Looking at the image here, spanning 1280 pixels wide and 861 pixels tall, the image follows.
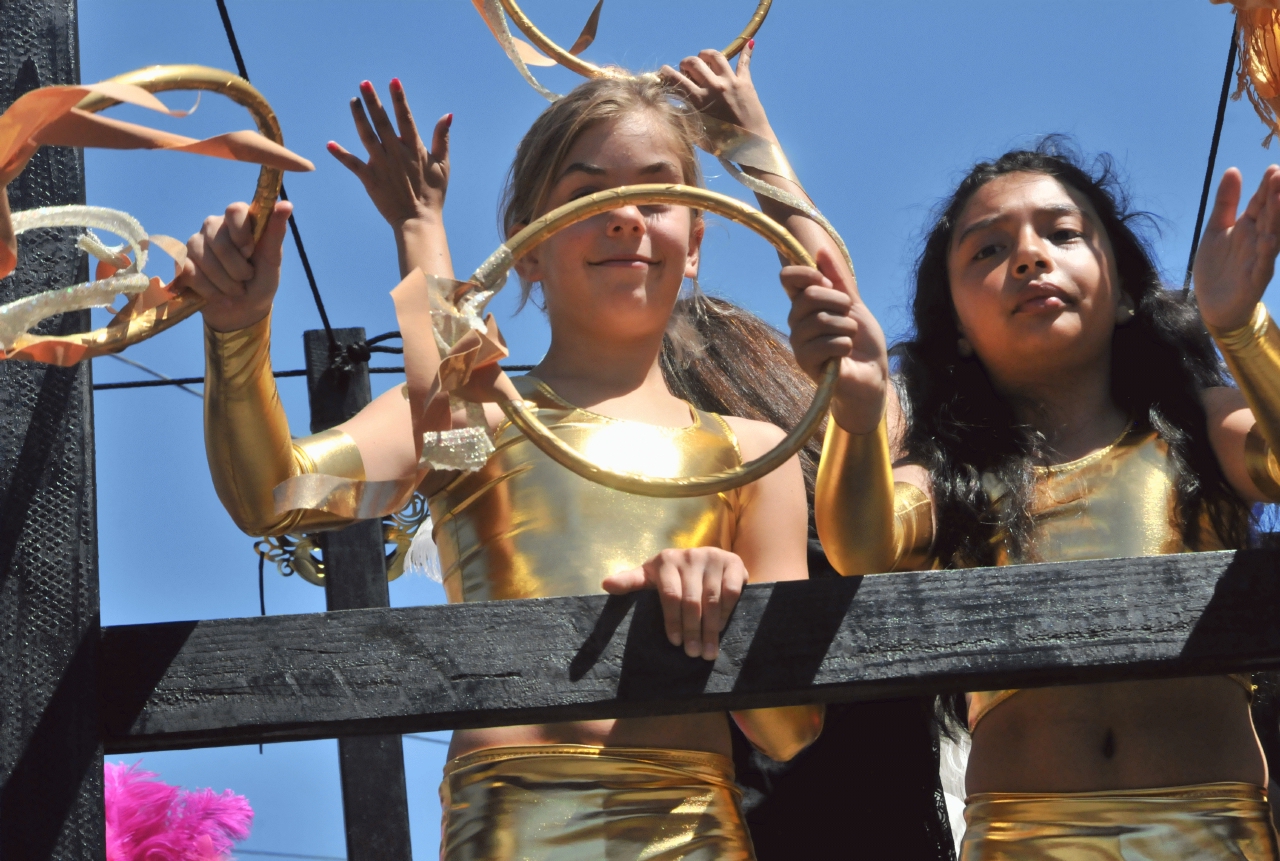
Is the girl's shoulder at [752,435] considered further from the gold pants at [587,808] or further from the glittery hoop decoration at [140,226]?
the glittery hoop decoration at [140,226]

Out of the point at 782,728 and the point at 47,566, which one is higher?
the point at 47,566

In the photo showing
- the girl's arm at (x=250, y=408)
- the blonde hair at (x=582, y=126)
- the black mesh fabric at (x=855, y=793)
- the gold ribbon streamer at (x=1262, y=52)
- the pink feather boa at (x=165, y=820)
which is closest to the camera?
the girl's arm at (x=250, y=408)

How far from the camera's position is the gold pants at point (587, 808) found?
1.58m

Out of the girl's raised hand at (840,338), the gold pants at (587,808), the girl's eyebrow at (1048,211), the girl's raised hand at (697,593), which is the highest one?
the girl's eyebrow at (1048,211)

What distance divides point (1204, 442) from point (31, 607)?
1447 mm

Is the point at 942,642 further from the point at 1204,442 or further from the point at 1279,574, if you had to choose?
the point at 1204,442

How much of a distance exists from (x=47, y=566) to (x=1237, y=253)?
3.91 ft

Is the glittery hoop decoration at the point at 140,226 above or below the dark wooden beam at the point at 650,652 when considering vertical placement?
above

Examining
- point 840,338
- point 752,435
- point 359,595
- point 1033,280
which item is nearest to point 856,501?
point 840,338

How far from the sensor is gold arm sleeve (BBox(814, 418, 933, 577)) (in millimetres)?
1603

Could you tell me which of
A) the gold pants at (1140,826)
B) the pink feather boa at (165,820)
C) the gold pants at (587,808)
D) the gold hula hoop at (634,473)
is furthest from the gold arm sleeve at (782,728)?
the pink feather boa at (165,820)

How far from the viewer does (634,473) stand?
4.41 feet

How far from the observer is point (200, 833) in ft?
8.73

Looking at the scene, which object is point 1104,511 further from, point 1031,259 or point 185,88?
point 185,88
